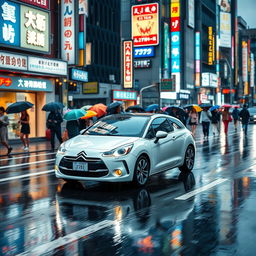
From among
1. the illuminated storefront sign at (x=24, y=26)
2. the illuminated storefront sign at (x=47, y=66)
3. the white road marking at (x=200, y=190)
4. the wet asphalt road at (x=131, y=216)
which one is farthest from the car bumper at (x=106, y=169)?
the illuminated storefront sign at (x=47, y=66)

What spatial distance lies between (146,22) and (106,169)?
52.2 metres

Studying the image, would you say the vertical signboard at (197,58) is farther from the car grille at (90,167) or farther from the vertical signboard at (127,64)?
the car grille at (90,167)

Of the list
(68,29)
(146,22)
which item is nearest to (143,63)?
(146,22)

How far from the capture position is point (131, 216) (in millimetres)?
6812

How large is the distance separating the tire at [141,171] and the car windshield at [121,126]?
1.85 ft

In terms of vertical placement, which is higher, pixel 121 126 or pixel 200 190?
pixel 121 126

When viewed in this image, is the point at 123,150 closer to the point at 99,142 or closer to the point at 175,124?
the point at 99,142

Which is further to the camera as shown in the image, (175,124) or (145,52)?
(145,52)

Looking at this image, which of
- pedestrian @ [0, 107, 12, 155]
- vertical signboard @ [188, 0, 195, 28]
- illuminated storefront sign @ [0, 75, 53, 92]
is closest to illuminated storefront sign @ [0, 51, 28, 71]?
illuminated storefront sign @ [0, 75, 53, 92]

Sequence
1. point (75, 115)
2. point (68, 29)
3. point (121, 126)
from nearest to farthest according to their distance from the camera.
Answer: point (121, 126) → point (75, 115) → point (68, 29)

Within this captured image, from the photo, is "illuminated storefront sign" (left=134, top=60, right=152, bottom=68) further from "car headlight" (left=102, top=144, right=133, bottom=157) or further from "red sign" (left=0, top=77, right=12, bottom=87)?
"car headlight" (left=102, top=144, right=133, bottom=157)

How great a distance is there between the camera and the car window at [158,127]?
9930mm

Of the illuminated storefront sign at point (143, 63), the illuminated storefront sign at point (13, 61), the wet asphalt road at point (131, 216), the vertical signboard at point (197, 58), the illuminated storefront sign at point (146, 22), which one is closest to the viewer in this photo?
the wet asphalt road at point (131, 216)

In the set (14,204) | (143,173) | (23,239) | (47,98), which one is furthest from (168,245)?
(47,98)
